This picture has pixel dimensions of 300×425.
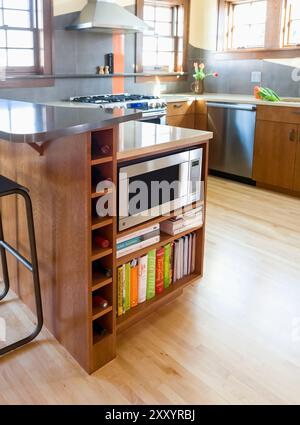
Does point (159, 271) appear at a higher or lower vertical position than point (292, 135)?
lower

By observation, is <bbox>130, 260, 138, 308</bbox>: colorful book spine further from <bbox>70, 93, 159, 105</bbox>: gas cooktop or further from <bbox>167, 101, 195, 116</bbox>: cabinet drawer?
<bbox>167, 101, 195, 116</bbox>: cabinet drawer

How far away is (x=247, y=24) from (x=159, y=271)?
3943 millimetres

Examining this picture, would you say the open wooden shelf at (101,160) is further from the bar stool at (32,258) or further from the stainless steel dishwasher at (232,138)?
the stainless steel dishwasher at (232,138)

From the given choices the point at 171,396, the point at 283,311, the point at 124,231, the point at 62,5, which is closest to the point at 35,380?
the point at 171,396

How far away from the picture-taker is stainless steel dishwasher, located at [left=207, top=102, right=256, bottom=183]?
435cm

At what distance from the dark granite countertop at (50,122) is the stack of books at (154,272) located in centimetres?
68

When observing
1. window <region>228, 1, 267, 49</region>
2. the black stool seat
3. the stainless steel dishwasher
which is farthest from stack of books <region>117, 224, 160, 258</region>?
window <region>228, 1, 267, 49</region>

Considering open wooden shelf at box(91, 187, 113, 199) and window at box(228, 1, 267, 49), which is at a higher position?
window at box(228, 1, 267, 49)

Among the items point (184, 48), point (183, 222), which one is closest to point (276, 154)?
point (184, 48)

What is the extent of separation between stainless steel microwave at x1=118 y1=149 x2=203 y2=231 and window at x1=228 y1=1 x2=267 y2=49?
3.30m

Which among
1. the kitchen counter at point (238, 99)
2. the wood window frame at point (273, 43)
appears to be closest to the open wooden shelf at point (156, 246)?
the kitchen counter at point (238, 99)

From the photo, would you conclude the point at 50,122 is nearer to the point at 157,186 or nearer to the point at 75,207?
the point at 75,207

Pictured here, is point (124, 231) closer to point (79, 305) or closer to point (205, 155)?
point (79, 305)

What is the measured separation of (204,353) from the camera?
1.84m
